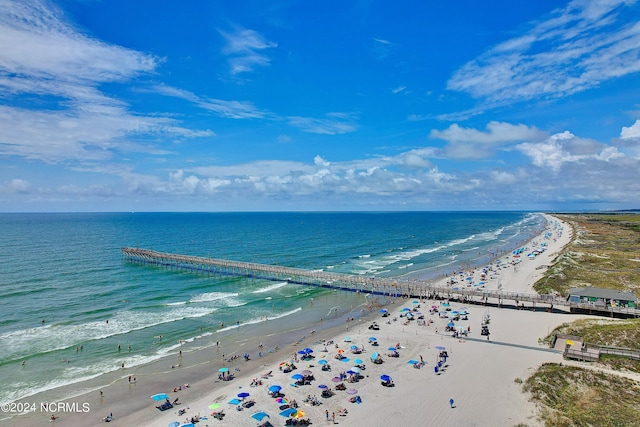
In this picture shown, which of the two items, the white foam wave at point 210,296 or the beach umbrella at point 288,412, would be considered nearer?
the beach umbrella at point 288,412

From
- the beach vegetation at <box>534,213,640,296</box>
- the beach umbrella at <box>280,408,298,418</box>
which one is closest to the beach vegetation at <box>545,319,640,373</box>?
the beach vegetation at <box>534,213,640,296</box>

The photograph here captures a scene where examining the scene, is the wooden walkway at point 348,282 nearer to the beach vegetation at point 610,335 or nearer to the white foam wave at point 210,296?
the beach vegetation at point 610,335

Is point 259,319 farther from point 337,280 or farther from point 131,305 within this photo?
point 337,280

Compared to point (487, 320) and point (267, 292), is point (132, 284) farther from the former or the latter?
point (487, 320)

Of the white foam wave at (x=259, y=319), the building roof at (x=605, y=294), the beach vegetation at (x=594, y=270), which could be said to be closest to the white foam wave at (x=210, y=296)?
the white foam wave at (x=259, y=319)

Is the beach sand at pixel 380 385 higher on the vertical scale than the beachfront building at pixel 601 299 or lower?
lower

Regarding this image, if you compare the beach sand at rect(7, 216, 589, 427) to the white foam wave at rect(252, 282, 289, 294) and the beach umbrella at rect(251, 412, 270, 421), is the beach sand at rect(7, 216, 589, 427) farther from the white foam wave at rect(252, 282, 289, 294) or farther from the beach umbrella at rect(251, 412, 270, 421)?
the white foam wave at rect(252, 282, 289, 294)

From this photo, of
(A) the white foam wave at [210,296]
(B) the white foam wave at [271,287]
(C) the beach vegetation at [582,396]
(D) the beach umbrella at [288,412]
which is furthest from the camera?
(B) the white foam wave at [271,287]

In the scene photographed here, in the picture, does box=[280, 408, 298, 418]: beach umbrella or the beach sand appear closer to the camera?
box=[280, 408, 298, 418]: beach umbrella
